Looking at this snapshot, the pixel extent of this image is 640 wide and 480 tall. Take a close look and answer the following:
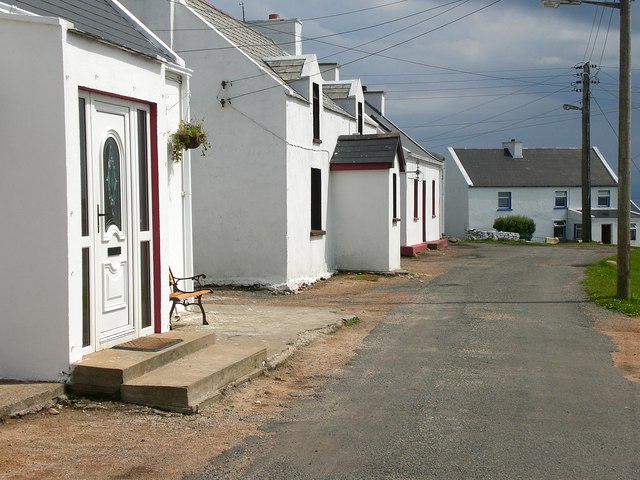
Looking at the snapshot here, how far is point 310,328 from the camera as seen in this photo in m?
12.1

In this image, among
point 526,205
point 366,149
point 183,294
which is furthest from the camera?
point 526,205

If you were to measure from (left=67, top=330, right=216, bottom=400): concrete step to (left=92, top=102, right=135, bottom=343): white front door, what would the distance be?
1.51 feet

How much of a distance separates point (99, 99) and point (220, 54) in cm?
1052

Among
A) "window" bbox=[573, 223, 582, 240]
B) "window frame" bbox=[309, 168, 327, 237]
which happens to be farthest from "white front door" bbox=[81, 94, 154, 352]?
"window" bbox=[573, 223, 582, 240]

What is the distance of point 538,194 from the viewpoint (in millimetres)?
56438

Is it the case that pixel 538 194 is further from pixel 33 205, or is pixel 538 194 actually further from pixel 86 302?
pixel 33 205

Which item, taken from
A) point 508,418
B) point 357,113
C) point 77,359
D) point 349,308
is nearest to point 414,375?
point 508,418

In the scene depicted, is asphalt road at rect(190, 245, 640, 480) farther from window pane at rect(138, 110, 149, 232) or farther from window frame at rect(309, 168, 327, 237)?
window frame at rect(309, 168, 327, 237)

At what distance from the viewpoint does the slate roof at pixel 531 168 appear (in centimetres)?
5653

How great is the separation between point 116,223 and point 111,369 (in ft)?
A: 6.35

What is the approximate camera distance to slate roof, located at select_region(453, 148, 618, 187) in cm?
5653

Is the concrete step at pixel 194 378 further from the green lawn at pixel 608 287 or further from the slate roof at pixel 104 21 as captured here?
the green lawn at pixel 608 287

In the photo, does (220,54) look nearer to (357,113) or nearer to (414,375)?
(357,113)

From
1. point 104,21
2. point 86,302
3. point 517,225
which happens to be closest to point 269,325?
point 86,302
